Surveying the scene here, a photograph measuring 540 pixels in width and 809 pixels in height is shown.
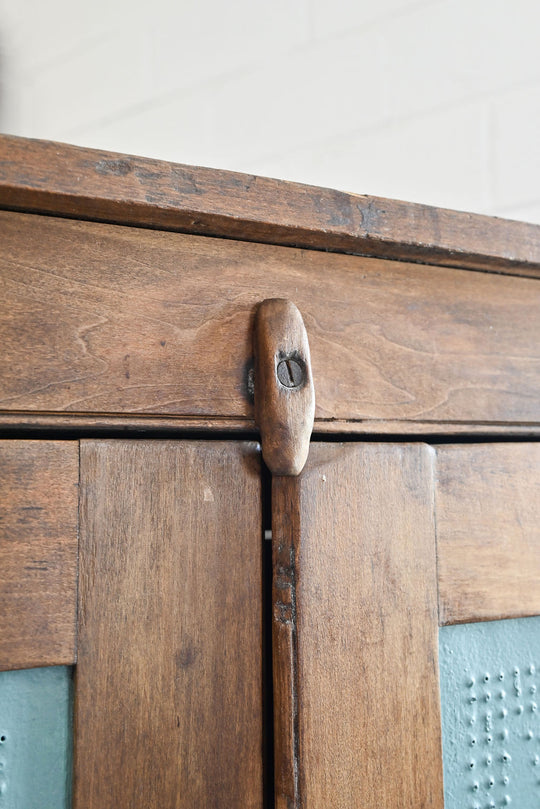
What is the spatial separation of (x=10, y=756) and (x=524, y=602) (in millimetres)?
448

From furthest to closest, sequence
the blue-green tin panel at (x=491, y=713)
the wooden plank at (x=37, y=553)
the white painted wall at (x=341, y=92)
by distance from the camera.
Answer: the white painted wall at (x=341, y=92)
the blue-green tin panel at (x=491, y=713)
the wooden plank at (x=37, y=553)

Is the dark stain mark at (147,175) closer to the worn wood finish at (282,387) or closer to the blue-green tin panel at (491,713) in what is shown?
the worn wood finish at (282,387)

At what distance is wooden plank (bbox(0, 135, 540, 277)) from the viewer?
50cm

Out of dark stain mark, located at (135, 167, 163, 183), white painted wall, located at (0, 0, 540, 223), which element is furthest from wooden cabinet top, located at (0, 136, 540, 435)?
white painted wall, located at (0, 0, 540, 223)

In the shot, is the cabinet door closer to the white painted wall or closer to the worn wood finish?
the worn wood finish

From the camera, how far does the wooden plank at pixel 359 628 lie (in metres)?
0.55

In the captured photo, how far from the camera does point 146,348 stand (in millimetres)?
534

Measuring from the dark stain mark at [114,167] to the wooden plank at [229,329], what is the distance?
0.13 feet

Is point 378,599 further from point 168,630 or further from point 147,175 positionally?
point 147,175

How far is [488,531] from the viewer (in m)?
0.65

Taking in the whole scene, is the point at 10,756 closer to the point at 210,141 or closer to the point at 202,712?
the point at 202,712

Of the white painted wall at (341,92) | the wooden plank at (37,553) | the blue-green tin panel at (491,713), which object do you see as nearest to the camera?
the wooden plank at (37,553)

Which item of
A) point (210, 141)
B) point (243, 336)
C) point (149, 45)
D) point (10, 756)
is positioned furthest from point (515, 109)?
point (10, 756)

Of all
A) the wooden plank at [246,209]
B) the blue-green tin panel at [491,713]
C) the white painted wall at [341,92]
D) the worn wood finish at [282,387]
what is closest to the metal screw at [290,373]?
the worn wood finish at [282,387]
